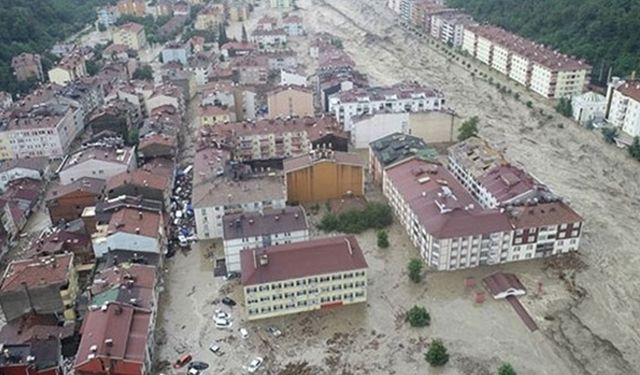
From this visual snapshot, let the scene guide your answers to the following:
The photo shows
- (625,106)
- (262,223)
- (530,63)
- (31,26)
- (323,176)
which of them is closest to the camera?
(262,223)

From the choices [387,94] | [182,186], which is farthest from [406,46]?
[182,186]

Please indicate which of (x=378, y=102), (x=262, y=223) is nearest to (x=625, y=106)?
(x=378, y=102)

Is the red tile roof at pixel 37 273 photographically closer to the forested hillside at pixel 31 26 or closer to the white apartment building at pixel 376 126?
the white apartment building at pixel 376 126

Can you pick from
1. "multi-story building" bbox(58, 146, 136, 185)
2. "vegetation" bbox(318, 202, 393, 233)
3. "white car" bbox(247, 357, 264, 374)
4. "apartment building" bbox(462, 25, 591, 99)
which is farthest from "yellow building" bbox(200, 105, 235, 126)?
"apartment building" bbox(462, 25, 591, 99)

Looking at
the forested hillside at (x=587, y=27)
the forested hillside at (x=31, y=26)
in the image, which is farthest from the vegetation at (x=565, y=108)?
the forested hillside at (x=31, y=26)

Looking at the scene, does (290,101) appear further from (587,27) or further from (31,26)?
(31,26)
